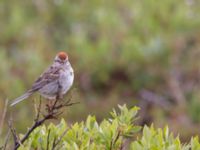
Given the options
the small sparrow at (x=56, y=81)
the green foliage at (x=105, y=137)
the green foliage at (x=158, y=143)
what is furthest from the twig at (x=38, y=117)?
the small sparrow at (x=56, y=81)

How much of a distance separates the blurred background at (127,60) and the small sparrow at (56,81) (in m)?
6.22

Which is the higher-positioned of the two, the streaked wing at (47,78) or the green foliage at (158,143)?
the streaked wing at (47,78)

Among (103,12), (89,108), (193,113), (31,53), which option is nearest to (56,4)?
(103,12)

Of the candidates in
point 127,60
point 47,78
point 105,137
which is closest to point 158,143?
point 105,137

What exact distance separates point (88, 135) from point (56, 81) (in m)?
0.85

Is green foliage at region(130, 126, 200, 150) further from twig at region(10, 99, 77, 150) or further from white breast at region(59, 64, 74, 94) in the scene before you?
white breast at region(59, 64, 74, 94)

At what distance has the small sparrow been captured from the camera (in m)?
4.40

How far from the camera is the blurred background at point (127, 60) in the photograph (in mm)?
11492

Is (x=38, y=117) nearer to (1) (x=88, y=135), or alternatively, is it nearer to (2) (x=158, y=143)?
(1) (x=88, y=135)

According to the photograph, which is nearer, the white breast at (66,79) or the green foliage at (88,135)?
the green foliage at (88,135)

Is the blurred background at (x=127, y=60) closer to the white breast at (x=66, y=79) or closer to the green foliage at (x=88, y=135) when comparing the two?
the white breast at (x=66, y=79)

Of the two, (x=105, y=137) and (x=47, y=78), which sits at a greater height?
(x=47, y=78)

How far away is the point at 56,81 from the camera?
4.56 metres

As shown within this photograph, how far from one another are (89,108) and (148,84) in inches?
46.6
